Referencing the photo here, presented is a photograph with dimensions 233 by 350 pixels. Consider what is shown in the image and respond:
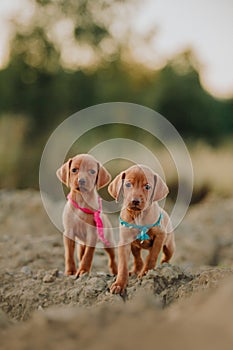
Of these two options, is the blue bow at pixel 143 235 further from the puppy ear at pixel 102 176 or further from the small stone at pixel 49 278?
the small stone at pixel 49 278

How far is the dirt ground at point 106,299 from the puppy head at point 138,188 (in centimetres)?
62

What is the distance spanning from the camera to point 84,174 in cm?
495

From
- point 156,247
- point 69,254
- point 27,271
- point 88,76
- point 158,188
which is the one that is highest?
point 88,76

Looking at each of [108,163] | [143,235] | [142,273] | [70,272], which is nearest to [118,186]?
[143,235]

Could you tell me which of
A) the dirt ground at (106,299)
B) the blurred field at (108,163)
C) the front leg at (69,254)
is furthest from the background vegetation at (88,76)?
the front leg at (69,254)

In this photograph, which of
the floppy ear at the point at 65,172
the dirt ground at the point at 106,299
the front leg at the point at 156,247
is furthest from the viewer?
the floppy ear at the point at 65,172

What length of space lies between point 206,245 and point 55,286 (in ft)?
14.3

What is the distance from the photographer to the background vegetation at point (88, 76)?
20.8m

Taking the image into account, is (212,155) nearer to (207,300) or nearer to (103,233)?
(103,233)

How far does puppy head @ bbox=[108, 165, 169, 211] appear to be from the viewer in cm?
439

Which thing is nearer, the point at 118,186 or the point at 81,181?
the point at 118,186

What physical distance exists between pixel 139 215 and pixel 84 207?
0.73m

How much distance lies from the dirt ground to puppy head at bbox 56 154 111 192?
79cm

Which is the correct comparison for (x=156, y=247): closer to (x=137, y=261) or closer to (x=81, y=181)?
(x=137, y=261)
